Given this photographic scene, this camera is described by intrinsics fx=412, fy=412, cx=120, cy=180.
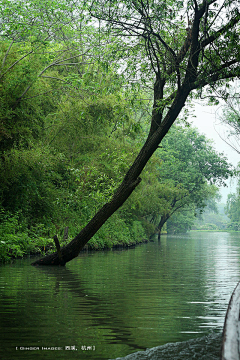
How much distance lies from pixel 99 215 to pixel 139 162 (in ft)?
6.57

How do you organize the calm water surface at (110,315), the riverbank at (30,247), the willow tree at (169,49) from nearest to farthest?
the calm water surface at (110,315), the willow tree at (169,49), the riverbank at (30,247)

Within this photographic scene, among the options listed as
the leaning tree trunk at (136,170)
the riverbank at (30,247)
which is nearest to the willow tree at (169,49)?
the leaning tree trunk at (136,170)

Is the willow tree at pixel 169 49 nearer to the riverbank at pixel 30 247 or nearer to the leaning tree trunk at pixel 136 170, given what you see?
the leaning tree trunk at pixel 136 170

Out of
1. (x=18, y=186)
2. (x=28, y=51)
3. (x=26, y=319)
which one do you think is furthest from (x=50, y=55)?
(x=26, y=319)

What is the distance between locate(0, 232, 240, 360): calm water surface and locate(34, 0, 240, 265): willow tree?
2942 mm

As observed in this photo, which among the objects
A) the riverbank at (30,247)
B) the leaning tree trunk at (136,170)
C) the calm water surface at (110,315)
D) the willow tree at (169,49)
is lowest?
the calm water surface at (110,315)

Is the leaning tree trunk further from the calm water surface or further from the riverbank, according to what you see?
the riverbank

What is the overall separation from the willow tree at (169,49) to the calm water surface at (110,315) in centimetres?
294

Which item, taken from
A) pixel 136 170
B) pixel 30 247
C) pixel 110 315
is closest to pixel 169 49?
pixel 136 170

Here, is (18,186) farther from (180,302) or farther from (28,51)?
(180,302)

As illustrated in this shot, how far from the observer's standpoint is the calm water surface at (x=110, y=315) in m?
4.59

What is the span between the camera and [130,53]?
12117 mm

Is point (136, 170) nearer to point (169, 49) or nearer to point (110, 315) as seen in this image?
point (169, 49)

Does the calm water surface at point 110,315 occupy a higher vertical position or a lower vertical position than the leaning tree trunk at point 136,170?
lower
